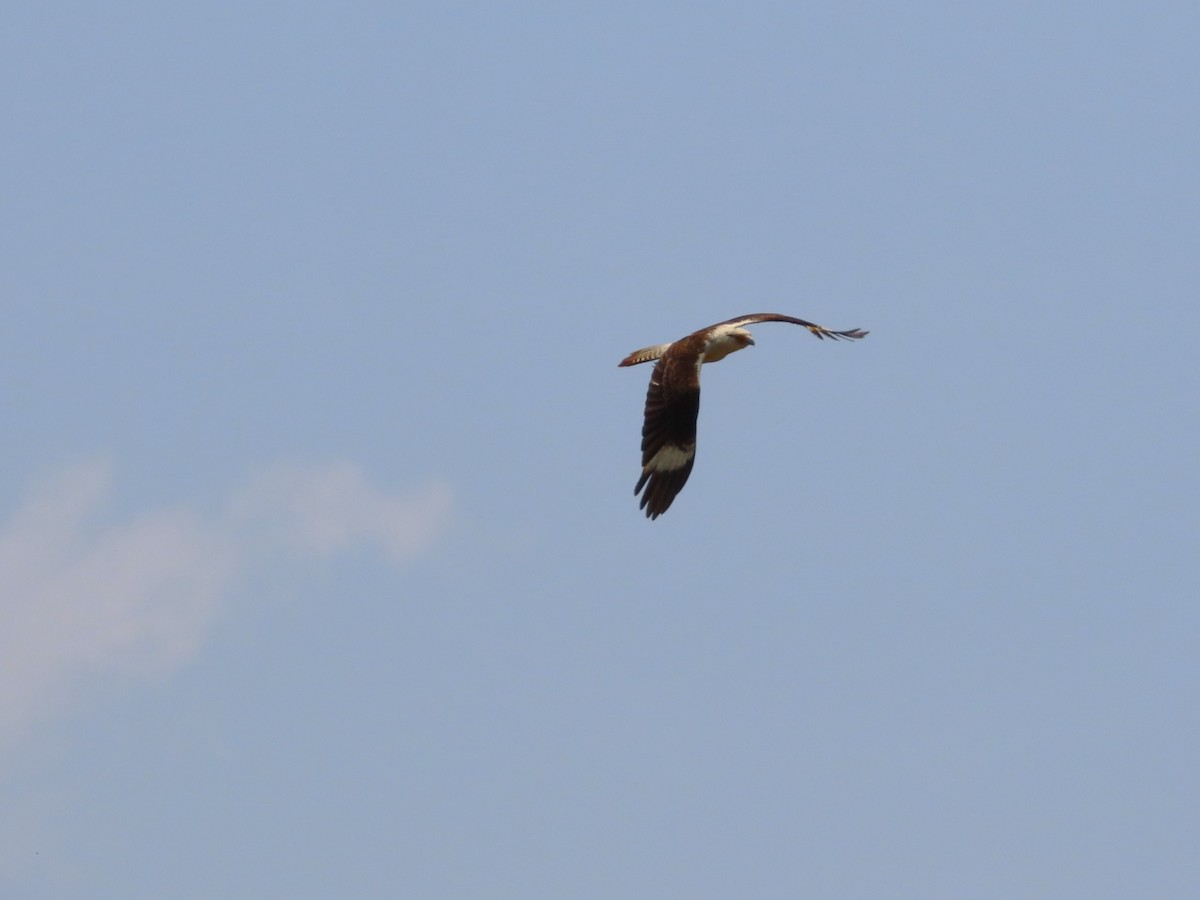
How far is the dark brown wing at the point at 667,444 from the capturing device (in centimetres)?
5653

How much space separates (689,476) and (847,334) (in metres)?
4.33

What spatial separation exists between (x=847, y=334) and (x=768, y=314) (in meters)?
1.43

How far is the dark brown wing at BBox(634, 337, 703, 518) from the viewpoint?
56.5 metres

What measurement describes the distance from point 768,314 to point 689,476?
4.07 meters

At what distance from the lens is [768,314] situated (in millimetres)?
59188

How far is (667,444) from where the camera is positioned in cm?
5659

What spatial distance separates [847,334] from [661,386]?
393cm

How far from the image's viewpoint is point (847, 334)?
5884 centimetres

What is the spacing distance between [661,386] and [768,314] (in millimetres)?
3282

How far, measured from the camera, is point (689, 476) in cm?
5659
